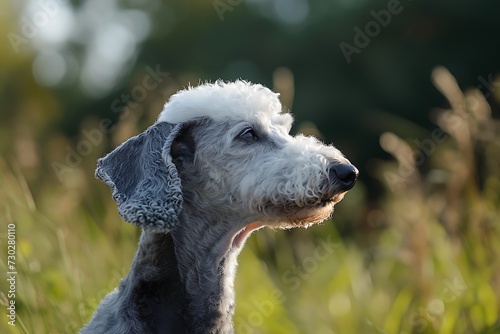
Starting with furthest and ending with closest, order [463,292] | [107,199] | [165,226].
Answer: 1. [107,199]
2. [463,292]
3. [165,226]

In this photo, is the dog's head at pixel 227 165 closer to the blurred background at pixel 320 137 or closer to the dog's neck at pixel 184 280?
the dog's neck at pixel 184 280

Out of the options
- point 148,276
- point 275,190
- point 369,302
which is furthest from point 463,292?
point 148,276

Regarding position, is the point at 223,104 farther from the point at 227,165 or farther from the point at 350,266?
the point at 350,266

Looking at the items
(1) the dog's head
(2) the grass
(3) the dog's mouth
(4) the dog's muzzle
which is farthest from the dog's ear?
(2) the grass

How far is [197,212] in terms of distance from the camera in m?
3.77

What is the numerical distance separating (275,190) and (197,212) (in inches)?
17.5

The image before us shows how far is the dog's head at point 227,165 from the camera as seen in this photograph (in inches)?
137

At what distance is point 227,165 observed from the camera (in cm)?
379

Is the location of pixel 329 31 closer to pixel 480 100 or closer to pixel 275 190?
pixel 480 100

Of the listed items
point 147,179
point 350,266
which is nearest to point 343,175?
point 147,179

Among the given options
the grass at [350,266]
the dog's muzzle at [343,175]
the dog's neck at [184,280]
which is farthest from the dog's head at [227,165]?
the grass at [350,266]

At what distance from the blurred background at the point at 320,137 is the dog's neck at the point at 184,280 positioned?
3.33 ft

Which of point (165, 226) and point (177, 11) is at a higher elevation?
point (165, 226)

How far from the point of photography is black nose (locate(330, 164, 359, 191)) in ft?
11.4
